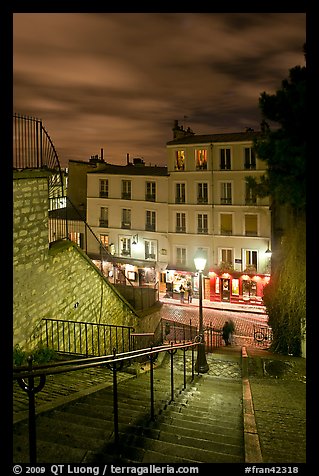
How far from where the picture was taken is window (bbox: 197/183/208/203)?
94.3ft

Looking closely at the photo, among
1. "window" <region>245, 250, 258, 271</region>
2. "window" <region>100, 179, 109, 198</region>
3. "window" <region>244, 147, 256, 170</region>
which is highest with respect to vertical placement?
"window" <region>244, 147, 256, 170</region>

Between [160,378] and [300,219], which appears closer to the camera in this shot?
[300,219]

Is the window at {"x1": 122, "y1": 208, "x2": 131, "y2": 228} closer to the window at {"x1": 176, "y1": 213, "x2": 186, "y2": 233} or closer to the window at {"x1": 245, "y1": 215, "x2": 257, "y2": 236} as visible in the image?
the window at {"x1": 176, "y1": 213, "x2": 186, "y2": 233}

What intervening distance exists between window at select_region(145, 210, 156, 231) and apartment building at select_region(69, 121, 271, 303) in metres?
0.07

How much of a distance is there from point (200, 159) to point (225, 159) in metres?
1.71

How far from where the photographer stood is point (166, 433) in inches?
208

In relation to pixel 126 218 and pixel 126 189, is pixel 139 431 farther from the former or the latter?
pixel 126 189

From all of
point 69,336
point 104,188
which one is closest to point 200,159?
point 104,188

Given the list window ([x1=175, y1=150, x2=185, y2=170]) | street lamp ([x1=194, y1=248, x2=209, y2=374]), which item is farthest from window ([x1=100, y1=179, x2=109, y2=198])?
street lamp ([x1=194, y1=248, x2=209, y2=374])

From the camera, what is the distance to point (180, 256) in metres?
29.9

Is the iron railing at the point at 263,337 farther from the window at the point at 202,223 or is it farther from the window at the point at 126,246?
the window at the point at 126,246

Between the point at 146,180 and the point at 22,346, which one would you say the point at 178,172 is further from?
the point at 22,346
